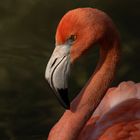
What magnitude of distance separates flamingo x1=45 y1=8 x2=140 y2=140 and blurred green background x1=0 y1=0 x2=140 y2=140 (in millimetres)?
992

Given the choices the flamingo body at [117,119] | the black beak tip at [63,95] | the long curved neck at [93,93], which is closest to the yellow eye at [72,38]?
the long curved neck at [93,93]

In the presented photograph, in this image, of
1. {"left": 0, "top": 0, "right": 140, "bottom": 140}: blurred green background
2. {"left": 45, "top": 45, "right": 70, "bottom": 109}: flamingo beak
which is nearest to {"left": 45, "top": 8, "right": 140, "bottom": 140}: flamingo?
{"left": 45, "top": 45, "right": 70, "bottom": 109}: flamingo beak

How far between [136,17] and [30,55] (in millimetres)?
1244

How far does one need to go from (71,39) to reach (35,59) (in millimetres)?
2274

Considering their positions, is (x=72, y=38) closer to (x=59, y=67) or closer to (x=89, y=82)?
(x=59, y=67)

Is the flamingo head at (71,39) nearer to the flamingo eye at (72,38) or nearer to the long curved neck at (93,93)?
the flamingo eye at (72,38)

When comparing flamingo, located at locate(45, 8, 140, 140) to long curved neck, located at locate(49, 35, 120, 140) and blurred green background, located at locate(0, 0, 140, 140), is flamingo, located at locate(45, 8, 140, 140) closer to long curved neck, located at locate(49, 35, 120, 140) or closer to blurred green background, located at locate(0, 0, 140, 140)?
long curved neck, located at locate(49, 35, 120, 140)

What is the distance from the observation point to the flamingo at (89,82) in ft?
10.1

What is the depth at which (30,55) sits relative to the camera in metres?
5.39

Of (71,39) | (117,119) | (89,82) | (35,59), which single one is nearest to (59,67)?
(71,39)

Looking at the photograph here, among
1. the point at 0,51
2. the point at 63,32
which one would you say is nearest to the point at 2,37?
the point at 0,51

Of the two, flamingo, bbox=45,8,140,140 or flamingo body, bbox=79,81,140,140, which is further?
flamingo body, bbox=79,81,140,140

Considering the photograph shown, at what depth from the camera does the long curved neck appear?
3246 mm

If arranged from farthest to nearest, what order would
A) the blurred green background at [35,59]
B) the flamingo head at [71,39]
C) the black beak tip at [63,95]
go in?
1. the blurred green background at [35,59]
2. the black beak tip at [63,95]
3. the flamingo head at [71,39]
